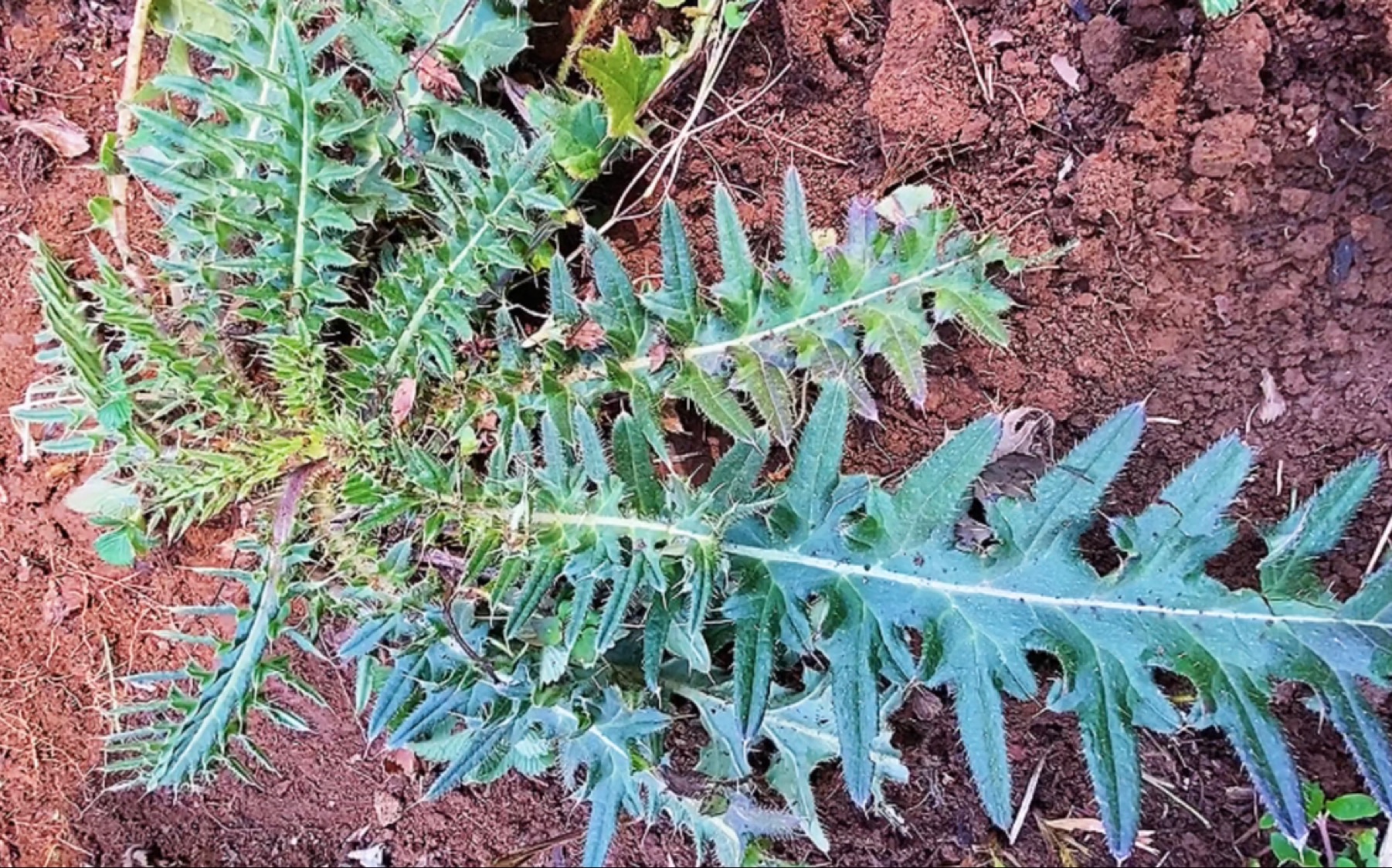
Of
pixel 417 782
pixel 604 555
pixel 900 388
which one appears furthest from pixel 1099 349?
pixel 417 782

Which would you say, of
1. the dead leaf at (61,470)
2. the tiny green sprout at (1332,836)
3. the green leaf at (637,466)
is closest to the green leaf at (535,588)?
the green leaf at (637,466)

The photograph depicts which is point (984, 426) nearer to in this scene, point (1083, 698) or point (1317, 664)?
point (1083, 698)

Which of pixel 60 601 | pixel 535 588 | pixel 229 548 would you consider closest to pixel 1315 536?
pixel 535 588

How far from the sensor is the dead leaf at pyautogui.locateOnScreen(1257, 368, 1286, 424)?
6.91ft

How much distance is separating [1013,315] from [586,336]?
0.79 m

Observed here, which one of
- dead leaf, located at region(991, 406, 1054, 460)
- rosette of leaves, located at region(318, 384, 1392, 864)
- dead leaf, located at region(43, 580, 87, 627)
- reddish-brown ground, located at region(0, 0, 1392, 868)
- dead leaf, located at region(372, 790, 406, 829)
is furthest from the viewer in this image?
dead leaf, located at region(372, 790, 406, 829)

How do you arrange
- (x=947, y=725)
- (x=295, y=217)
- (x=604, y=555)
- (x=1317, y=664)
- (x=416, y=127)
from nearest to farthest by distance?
(x=1317, y=664) → (x=604, y=555) → (x=295, y=217) → (x=416, y=127) → (x=947, y=725)

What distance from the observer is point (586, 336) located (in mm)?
2037

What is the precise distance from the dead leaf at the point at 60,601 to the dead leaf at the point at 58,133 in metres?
0.87

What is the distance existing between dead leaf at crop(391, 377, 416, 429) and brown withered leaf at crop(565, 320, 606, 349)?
0.29 metres

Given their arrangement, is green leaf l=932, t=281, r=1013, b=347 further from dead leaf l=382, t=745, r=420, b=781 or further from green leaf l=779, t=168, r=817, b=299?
dead leaf l=382, t=745, r=420, b=781

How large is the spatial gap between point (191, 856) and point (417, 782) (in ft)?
1.70

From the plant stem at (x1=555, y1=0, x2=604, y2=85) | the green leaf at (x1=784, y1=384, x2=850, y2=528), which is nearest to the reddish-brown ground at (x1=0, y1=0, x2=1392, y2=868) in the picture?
the plant stem at (x1=555, y1=0, x2=604, y2=85)

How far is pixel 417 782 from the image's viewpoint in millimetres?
2496
